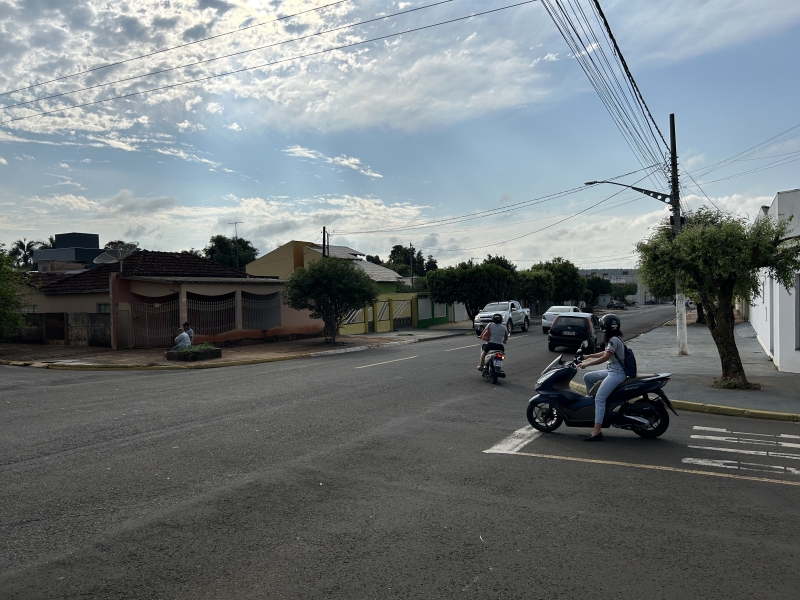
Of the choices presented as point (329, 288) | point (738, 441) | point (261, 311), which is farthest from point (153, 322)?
point (738, 441)

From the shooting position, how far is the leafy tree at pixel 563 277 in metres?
64.2

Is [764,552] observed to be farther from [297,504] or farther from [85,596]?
[85,596]

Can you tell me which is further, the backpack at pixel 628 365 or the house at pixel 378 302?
the house at pixel 378 302

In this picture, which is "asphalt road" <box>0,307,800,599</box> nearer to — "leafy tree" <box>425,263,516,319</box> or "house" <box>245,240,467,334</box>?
"house" <box>245,240,467,334</box>

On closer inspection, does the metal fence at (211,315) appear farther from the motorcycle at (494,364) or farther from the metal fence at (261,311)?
the motorcycle at (494,364)

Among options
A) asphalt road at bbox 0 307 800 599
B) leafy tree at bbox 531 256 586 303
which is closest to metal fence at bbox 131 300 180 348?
asphalt road at bbox 0 307 800 599

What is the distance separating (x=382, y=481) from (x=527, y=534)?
1917 mm

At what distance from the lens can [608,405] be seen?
27.5 ft

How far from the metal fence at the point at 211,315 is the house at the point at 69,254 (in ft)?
67.9

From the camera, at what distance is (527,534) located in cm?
498

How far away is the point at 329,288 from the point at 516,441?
60.9 feet

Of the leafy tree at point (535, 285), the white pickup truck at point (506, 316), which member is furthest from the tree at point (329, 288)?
the leafy tree at point (535, 285)

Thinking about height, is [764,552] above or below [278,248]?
below

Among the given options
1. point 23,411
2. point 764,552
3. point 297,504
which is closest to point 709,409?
point 764,552
